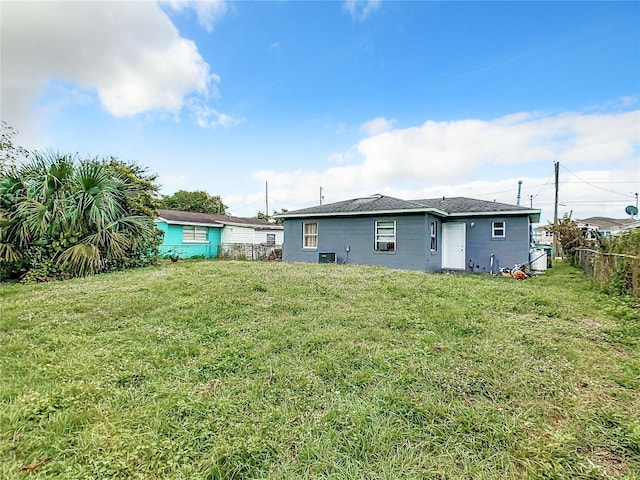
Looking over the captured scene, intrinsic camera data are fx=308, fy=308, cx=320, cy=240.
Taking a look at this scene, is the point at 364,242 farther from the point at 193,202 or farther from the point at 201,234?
the point at 193,202

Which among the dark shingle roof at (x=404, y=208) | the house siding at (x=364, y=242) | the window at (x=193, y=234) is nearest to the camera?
the house siding at (x=364, y=242)

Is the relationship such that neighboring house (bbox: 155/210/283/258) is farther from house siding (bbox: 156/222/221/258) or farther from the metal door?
the metal door

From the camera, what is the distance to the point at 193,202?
111ft

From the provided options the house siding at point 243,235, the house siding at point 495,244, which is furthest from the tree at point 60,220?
the house siding at point 495,244

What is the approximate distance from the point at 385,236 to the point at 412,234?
1.04 m

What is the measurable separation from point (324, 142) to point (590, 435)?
1356 cm

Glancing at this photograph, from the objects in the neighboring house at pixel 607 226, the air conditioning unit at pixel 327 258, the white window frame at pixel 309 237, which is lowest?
the air conditioning unit at pixel 327 258

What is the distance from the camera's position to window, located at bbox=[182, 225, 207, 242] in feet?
57.6

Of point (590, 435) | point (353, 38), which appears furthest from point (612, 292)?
point (353, 38)

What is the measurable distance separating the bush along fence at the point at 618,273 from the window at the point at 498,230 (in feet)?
16.6

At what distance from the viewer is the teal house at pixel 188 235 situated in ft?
53.4

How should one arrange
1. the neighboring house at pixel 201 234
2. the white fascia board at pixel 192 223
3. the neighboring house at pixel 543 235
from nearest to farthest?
the white fascia board at pixel 192 223
the neighboring house at pixel 201 234
the neighboring house at pixel 543 235

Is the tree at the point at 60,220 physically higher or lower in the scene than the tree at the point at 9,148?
lower

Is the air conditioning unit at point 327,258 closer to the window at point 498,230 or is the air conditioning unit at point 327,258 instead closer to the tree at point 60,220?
the window at point 498,230
